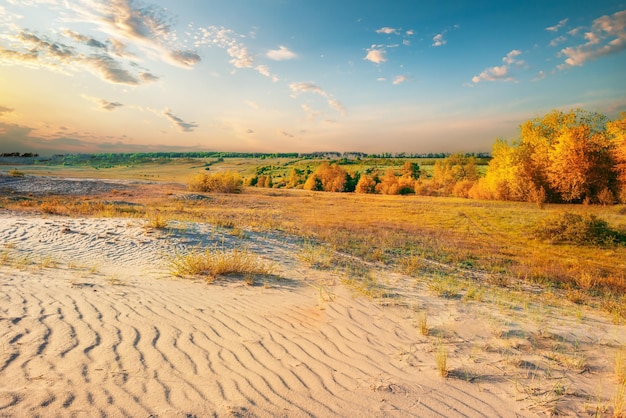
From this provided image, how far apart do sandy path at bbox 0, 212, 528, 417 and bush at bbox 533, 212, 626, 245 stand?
14.2 metres

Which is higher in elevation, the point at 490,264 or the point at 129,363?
the point at 129,363

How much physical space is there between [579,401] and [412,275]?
5.66m

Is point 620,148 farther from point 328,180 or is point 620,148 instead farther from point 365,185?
point 328,180

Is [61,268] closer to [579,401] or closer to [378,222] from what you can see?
[579,401]

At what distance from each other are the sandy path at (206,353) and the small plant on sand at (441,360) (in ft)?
0.33

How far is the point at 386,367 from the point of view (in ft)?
13.5

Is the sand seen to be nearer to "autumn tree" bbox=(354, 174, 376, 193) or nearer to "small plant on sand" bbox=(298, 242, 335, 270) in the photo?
"small plant on sand" bbox=(298, 242, 335, 270)

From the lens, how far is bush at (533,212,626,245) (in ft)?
50.8

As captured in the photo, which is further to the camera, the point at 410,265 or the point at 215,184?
the point at 215,184

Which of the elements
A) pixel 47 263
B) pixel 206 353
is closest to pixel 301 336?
pixel 206 353

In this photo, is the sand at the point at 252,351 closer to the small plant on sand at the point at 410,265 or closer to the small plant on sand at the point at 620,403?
the small plant on sand at the point at 620,403

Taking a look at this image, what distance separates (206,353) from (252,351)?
1.89 feet

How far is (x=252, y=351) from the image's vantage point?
4289 mm

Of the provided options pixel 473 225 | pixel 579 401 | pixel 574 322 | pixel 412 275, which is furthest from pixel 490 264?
pixel 473 225
